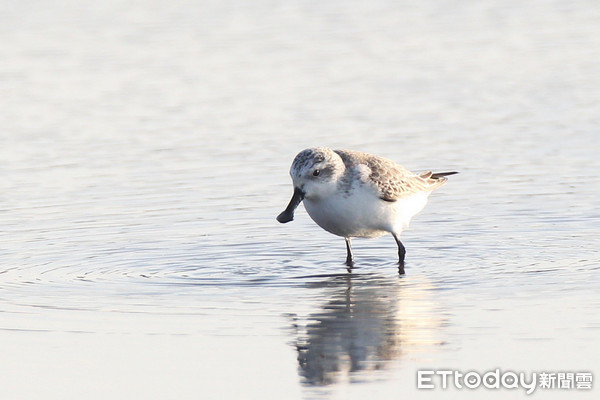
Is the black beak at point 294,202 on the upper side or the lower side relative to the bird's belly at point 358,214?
upper

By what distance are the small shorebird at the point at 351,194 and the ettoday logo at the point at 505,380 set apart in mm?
3621

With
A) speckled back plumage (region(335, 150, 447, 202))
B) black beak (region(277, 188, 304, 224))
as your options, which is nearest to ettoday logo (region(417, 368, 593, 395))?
black beak (region(277, 188, 304, 224))

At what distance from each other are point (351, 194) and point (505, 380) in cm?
399

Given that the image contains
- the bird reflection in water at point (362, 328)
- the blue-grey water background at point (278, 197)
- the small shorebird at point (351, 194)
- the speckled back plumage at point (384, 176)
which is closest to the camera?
the bird reflection in water at point (362, 328)

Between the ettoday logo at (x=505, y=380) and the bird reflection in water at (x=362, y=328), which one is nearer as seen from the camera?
the ettoday logo at (x=505, y=380)

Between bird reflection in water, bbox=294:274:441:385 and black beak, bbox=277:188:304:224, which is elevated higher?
black beak, bbox=277:188:304:224

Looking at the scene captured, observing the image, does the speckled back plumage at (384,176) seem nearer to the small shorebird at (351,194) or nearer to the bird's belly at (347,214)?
the small shorebird at (351,194)

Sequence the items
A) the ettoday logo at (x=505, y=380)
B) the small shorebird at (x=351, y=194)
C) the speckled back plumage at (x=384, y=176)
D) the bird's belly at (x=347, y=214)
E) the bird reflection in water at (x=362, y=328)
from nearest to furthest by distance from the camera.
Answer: the ettoday logo at (x=505, y=380) → the bird reflection in water at (x=362, y=328) → the small shorebird at (x=351, y=194) → the bird's belly at (x=347, y=214) → the speckled back plumage at (x=384, y=176)

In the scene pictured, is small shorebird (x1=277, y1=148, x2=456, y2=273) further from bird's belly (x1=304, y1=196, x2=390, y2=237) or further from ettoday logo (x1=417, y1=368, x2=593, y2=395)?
ettoday logo (x1=417, y1=368, x2=593, y2=395)

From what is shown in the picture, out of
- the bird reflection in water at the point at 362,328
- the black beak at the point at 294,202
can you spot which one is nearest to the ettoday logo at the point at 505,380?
the bird reflection in water at the point at 362,328

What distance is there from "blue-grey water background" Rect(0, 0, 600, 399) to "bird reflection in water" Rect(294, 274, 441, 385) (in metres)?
0.03

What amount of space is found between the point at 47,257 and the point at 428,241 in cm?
397

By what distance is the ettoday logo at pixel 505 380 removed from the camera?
864 centimetres

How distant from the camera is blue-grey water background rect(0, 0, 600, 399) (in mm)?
9453
